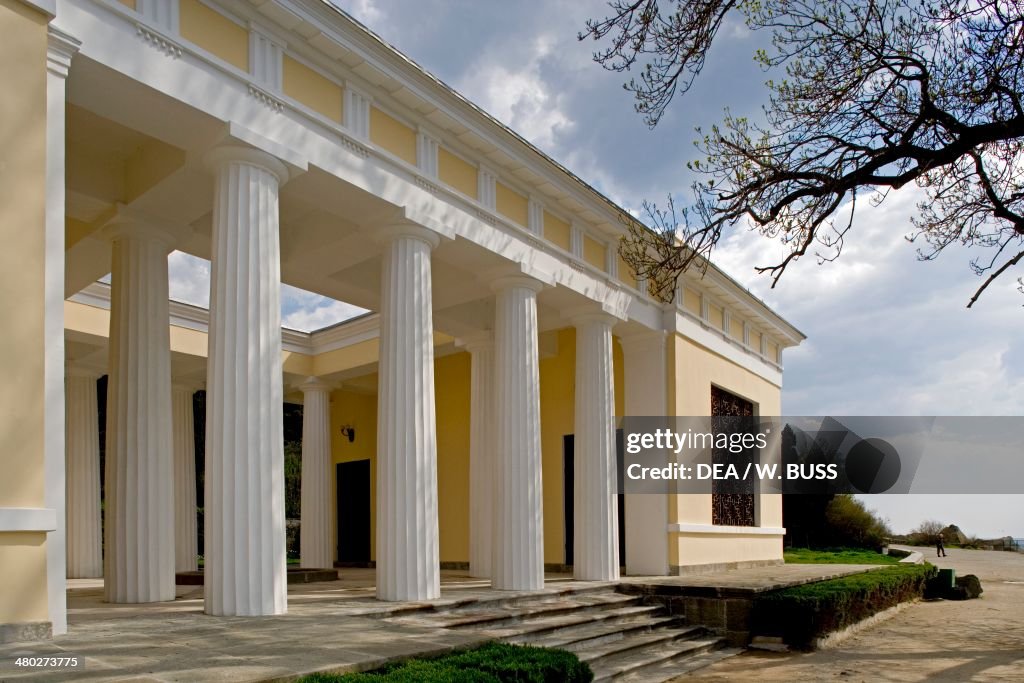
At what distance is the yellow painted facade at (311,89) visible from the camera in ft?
29.2

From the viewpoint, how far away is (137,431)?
948 centimetres

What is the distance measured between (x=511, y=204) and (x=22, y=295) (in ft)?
23.5

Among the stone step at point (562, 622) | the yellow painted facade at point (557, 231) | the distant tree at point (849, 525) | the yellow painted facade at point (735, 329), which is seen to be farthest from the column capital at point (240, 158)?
the distant tree at point (849, 525)

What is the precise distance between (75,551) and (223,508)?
981cm

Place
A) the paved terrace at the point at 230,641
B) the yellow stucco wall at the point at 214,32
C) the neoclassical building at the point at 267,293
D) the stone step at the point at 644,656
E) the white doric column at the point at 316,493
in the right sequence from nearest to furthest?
the paved terrace at the point at 230,641 → the neoclassical building at the point at 267,293 → the yellow stucco wall at the point at 214,32 → the stone step at the point at 644,656 → the white doric column at the point at 316,493

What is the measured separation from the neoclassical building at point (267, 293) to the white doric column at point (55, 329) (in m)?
0.02

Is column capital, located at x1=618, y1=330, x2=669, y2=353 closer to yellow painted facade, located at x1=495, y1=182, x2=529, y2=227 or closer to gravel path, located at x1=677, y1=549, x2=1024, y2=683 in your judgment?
yellow painted facade, located at x1=495, y1=182, x2=529, y2=227

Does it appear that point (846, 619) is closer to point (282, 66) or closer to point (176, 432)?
point (282, 66)

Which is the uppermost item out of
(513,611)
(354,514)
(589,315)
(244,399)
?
(589,315)

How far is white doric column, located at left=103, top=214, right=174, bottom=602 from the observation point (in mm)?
9328

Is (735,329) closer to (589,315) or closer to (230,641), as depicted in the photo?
(589,315)

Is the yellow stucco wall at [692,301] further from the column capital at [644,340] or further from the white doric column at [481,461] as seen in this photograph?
the white doric column at [481,461]

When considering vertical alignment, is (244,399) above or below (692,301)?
below

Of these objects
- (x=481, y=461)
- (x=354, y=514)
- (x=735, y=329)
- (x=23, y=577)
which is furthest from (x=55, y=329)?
(x=354, y=514)
